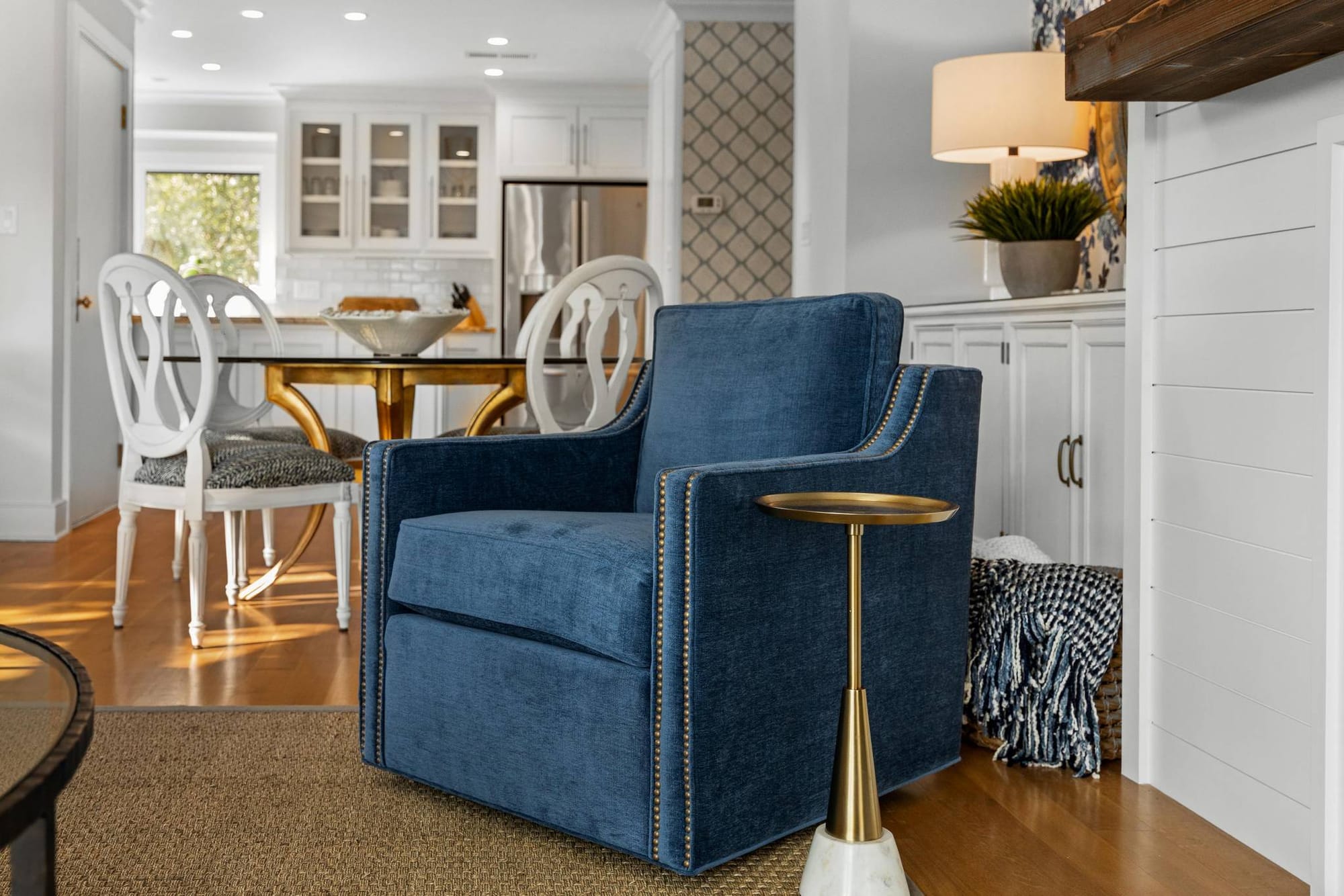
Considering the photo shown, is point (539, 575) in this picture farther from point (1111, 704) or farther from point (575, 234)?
point (575, 234)

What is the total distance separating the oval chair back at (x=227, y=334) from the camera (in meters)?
4.20

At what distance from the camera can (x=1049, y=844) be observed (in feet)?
6.31

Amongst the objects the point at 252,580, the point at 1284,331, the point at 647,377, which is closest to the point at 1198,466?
the point at 1284,331

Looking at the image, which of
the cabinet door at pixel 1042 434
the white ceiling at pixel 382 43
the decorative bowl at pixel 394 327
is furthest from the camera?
the white ceiling at pixel 382 43

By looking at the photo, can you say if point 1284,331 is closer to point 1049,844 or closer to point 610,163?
point 1049,844

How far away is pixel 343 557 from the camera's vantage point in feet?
11.0

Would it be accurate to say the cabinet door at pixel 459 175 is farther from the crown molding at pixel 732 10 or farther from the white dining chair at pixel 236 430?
the white dining chair at pixel 236 430

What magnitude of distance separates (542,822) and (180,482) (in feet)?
5.62

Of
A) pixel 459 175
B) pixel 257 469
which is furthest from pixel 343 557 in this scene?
pixel 459 175

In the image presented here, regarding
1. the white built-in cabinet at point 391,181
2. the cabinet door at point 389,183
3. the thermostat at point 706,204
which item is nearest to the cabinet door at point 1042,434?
the thermostat at point 706,204

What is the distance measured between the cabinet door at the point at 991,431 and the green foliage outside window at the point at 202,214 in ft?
20.3

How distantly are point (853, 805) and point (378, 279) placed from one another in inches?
281

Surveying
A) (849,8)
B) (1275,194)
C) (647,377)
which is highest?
(849,8)

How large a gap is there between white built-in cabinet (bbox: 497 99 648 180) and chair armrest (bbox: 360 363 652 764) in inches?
209
